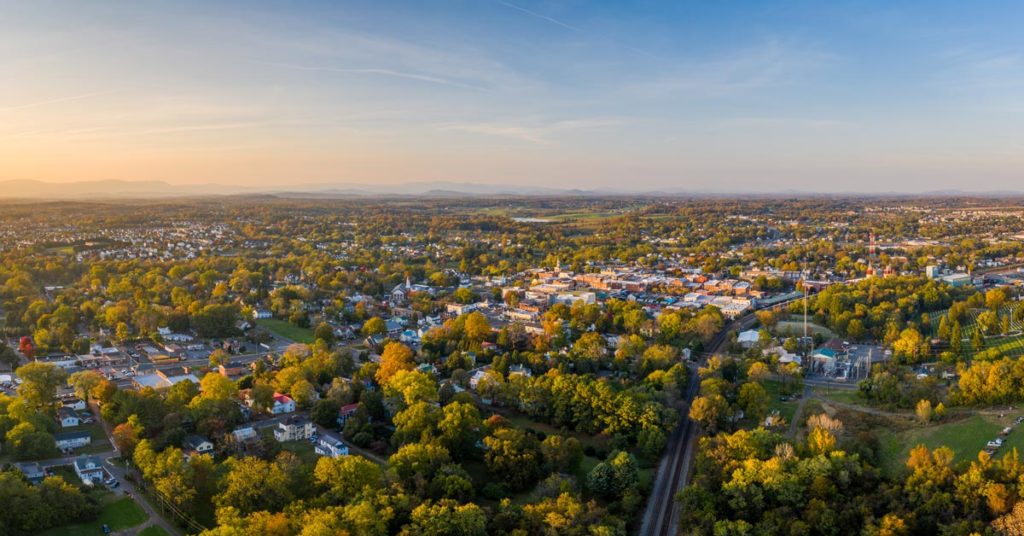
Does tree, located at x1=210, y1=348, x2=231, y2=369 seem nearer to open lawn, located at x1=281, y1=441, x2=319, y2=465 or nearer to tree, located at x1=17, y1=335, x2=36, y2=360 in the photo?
tree, located at x1=17, y1=335, x2=36, y2=360

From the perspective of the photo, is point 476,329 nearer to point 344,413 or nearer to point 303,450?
point 344,413

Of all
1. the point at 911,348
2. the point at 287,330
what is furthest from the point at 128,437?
the point at 911,348

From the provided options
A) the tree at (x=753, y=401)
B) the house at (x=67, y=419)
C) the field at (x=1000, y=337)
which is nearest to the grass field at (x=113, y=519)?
the house at (x=67, y=419)

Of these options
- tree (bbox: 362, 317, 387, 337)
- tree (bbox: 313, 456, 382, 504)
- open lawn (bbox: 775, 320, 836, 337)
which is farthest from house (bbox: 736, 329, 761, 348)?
tree (bbox: 313, 456, 382, 504)

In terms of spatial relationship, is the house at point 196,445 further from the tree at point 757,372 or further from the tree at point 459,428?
the tree at point 757,372

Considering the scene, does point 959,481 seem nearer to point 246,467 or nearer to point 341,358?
point 246,467

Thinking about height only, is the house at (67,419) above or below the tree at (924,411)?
below

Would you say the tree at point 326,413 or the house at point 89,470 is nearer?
the house at point 89,470
